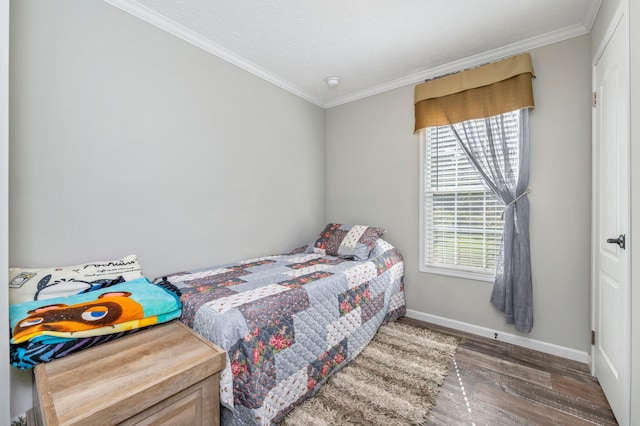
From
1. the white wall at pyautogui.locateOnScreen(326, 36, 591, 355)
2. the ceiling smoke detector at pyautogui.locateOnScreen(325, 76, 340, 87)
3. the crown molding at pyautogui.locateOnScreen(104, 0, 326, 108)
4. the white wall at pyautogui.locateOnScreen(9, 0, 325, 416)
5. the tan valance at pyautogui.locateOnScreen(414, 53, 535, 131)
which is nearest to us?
the white wall at pyautogui.locateOnScreen(9, 0, 325, 416)

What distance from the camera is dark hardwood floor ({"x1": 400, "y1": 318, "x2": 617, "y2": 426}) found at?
5.31 feet

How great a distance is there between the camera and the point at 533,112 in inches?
93.3

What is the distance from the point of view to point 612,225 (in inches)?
66.7

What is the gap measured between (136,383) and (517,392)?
218 cm

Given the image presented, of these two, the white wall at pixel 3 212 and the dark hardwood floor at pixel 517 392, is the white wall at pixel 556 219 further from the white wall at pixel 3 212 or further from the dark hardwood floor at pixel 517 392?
the white wall at pixel 3 212

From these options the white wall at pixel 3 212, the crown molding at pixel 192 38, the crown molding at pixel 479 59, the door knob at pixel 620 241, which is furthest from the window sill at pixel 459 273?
the white wall at pixel 3 212

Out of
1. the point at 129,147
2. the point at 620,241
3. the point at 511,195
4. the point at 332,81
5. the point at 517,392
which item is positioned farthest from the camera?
the point at 332,81

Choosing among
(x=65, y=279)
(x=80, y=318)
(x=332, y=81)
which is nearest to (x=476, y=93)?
(x=332, y=81)

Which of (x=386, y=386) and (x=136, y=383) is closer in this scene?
(x=136, y=383)

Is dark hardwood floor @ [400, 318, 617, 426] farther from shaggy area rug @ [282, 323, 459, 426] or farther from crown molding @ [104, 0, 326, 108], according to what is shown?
crown molding @ [104, 0, 326, 108]

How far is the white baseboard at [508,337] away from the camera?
2216 millimetres

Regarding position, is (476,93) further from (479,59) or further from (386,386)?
(386,386)

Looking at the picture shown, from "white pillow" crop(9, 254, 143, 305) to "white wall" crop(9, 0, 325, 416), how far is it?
115 mm

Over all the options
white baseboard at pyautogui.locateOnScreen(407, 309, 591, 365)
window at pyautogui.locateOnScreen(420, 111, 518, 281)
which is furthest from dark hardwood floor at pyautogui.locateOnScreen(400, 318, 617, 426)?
window at pyautogui.locateOnScreen(420, 111, 518, 281)
